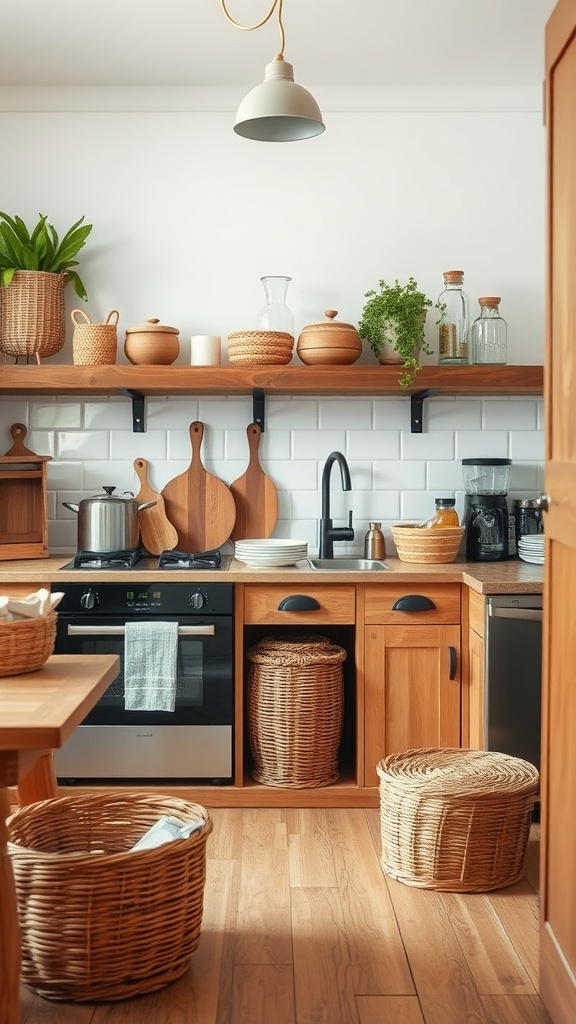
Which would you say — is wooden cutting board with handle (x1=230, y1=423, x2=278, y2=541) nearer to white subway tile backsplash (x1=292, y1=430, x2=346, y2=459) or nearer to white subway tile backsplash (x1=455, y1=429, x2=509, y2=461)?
white subway tile backsplash (x1=292, y1=430, x2=346, y2=459)

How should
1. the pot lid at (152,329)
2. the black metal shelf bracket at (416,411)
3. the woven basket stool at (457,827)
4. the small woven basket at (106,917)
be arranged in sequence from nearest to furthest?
the small woven basket at (106,917), the woven basket stool at (457,827), the pot lid at (152,329), the black metal shelf bracket at (416,411)

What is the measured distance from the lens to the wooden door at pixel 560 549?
7.75 ft

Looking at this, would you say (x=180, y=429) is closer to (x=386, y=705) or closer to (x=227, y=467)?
(x=227, y=467)

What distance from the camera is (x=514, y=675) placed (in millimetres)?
3795

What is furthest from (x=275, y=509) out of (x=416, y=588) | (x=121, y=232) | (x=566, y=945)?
(x=566, y=945)

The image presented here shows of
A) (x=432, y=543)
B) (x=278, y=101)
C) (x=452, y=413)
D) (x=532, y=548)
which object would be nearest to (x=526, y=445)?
(x=452, y=413)

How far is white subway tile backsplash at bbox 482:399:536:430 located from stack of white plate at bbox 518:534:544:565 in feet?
1.89

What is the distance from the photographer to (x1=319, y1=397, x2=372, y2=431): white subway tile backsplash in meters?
4.66

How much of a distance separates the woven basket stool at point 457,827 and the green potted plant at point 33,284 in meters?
2.32

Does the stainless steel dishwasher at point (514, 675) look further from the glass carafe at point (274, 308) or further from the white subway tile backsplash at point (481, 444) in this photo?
the glass carafe at point (274, 308)

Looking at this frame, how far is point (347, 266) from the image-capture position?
4.63 metres

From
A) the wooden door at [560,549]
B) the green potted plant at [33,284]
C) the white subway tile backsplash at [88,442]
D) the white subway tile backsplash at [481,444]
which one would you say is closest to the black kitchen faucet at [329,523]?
the white subway tile backsplash at [481,444]

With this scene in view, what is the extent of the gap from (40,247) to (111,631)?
1.64 m

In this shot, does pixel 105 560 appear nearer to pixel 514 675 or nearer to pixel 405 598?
pixel 405 598
